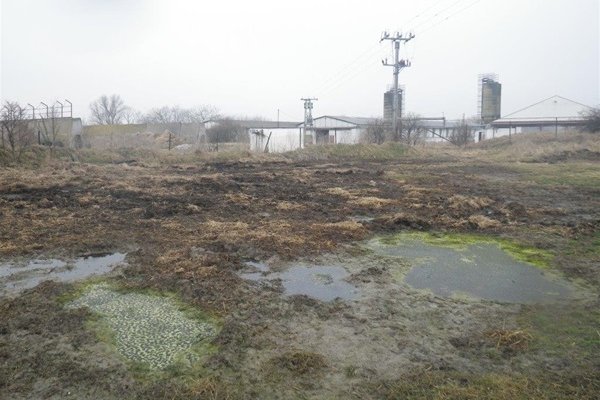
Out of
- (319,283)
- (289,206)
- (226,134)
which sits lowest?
(319,283)

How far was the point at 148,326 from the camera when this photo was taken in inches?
153

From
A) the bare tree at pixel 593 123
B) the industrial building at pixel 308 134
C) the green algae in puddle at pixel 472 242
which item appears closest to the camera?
the green algae in puddle at pixel 472 242

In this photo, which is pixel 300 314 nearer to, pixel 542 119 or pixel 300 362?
pixel 300 362

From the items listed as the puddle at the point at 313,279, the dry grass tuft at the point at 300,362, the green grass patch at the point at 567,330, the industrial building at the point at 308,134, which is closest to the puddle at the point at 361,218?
the puddle at the point at 313,279

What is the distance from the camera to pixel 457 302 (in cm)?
455

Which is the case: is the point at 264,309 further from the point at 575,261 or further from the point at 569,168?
the point at 569,168

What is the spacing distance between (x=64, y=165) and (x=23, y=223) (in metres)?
12.6

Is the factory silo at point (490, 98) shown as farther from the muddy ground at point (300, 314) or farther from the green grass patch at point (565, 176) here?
the muddy ground at point (300, 314)

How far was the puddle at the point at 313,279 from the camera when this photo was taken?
480cm

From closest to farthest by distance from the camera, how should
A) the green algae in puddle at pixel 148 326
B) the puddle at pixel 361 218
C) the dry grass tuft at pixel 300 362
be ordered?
the dry grass tuft at pixel 300 362, the green algae in puddle at pixel 148 326, the puddle at pixel 361 218

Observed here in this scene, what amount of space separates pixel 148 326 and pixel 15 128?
20512 mm

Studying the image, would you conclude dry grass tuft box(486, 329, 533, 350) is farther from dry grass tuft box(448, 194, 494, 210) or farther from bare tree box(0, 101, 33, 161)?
bare tree box(0, 101, 33, 161)

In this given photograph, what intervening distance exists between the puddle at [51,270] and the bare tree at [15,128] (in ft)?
51.7

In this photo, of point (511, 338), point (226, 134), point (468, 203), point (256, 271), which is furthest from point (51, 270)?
point (226, 134)
